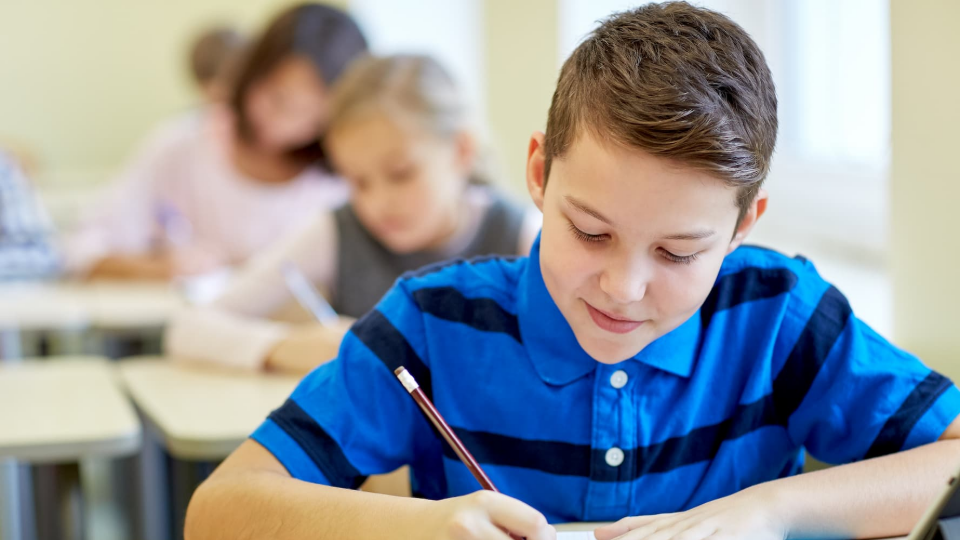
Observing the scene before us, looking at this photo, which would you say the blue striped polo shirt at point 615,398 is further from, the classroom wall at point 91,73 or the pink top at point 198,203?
the classroom wall at point 91,73

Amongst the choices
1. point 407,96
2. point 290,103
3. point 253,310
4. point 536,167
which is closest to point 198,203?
point 290,103

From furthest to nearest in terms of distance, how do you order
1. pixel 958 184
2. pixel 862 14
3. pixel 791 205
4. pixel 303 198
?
pixel 303 198 → pixel 791 205 → pixel 862 14 → pixel 958 184

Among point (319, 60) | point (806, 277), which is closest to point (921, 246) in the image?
point (806, 277)

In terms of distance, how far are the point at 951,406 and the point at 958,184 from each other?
14.8 inches

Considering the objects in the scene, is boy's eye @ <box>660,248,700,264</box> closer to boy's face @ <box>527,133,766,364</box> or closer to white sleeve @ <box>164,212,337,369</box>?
boy's face @ <box>527,133,766,364</box>

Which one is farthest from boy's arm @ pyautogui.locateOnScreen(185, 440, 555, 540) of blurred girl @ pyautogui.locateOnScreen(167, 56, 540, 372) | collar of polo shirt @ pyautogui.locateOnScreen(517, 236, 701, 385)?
blurred girl @ pyautogui.locateOnScreen(167, 56, 540, 372)

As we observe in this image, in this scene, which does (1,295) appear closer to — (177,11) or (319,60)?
(319,60)

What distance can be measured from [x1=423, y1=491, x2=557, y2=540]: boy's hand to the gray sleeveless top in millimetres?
1113

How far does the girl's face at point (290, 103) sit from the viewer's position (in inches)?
101

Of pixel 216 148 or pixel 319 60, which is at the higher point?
pixel 319 60

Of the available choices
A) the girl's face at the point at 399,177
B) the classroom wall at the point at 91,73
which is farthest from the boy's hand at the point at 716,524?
the classroom wall at the point at 91,73

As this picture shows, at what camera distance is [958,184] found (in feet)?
4.06

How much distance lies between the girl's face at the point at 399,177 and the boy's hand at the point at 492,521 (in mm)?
1063

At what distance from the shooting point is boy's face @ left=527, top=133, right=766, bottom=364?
82cm
